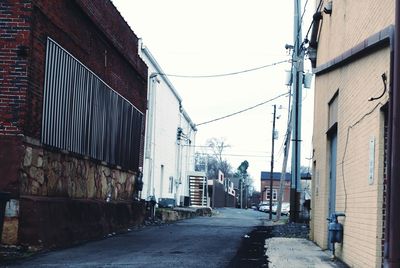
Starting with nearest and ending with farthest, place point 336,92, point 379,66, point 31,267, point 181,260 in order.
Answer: point 379,66 < point 31,267 < point 181,260 < point 336,92

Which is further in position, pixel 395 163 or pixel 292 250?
pixel 292 250

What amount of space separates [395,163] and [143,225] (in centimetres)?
1780

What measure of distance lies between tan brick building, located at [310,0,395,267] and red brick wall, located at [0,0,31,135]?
21.0 feet

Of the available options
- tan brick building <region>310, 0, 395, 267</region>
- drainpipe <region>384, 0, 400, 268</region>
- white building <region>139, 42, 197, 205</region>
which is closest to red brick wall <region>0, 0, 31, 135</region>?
tan brick building <region>310, 0, 395, 267</region>

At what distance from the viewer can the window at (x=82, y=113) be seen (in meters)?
13.5

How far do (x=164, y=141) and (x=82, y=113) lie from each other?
21.0 metres

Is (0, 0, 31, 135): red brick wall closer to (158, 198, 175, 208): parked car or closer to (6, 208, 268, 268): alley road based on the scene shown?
(6, 208, 268, 268): alley road

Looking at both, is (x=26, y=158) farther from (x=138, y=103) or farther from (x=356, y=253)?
(x=138, y=103)

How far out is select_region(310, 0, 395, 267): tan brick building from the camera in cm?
852

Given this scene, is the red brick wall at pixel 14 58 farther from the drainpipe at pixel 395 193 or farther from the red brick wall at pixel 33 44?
the drainpipe at pixel 395 193

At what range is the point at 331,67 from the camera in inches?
536

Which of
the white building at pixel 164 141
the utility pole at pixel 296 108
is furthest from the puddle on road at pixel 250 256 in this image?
the white building at pixel 164 141

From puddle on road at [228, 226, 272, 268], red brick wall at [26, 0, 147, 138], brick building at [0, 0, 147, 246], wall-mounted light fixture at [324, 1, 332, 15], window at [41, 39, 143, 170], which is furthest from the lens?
wall-mounted light fixture at [324, 1, 332, 15]

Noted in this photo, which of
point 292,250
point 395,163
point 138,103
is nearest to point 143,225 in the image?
point 138,103
